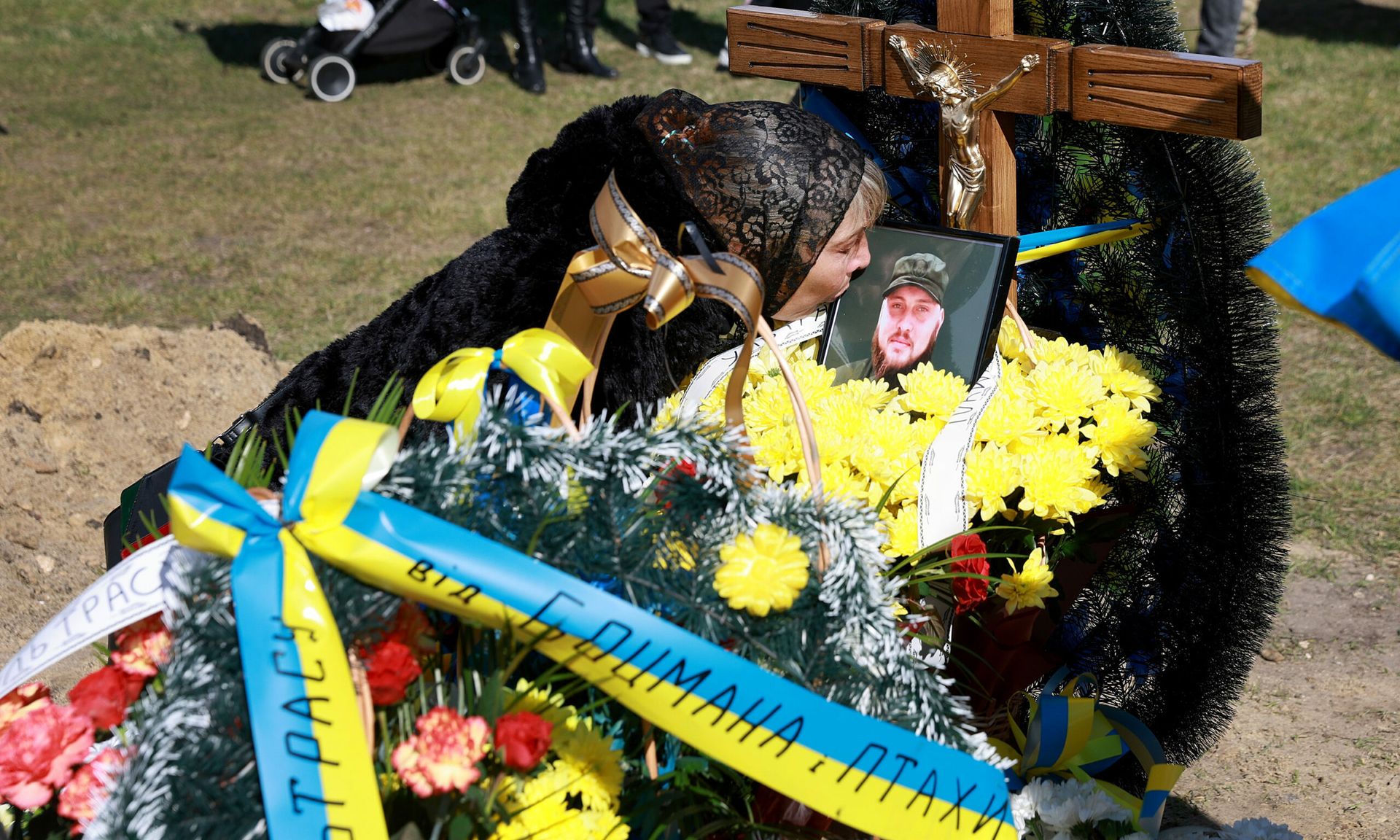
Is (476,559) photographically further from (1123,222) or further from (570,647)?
(1123,222)

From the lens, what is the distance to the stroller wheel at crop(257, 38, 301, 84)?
784 cm

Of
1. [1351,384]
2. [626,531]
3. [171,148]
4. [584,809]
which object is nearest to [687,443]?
[626,531]

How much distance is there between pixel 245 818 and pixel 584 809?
1.08 ft

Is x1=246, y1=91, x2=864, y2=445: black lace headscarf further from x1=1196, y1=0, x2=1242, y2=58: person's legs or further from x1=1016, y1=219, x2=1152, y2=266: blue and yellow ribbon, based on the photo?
x1=1196, y1=0, x2=1242, y2=58: person's legs

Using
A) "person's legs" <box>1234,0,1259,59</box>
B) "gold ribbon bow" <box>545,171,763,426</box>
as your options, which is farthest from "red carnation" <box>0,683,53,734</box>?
"person's legs" <box>1234,0,1259,59</box>

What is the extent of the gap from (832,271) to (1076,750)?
809mm

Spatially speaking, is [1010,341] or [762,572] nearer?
[762,572]

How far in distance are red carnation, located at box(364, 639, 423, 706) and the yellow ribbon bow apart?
0.23 metres

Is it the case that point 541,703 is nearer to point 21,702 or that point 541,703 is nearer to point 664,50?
point 21,702

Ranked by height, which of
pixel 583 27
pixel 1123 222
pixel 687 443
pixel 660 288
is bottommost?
pixel 687 443

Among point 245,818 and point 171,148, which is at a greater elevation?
point 171,148

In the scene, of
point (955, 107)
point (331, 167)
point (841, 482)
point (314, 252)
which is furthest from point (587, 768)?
point (331, 167)

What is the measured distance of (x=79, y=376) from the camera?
3.37 metres

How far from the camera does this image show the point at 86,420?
3297 millimetres
